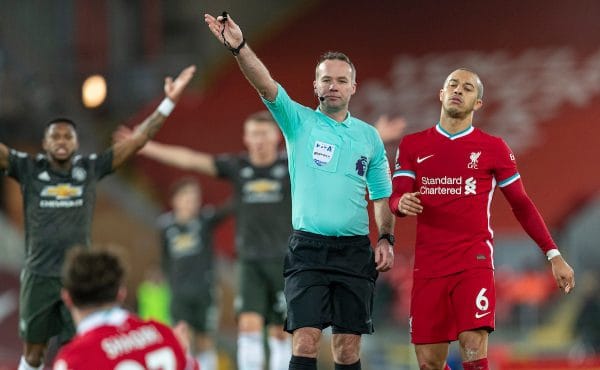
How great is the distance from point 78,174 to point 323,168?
2.57m

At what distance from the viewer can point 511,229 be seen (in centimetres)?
1988

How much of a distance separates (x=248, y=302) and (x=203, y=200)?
38.5ft

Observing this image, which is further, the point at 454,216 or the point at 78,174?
the point at 78,174

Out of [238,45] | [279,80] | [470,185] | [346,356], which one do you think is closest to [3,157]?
[238,45]

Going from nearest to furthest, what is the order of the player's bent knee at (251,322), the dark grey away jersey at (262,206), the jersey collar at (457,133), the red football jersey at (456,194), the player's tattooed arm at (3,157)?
the red football jersey at (456,194) < the jersey collar at (457,133) < the player's tattooed arm at (3,157) < the player's bent knee at (251,322) < the dark grey away jersey at (262,206)

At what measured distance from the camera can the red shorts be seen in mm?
6965

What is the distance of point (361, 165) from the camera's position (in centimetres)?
692

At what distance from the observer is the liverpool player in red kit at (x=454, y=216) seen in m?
7.08

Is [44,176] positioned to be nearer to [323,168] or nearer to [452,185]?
Result: [323,168]

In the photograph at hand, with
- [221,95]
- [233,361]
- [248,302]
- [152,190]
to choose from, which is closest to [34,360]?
[248,302]

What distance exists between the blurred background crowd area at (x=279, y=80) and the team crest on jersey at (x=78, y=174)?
992 centimetres

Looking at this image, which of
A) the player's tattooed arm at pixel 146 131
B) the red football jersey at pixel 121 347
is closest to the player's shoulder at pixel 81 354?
the red football jersey at pixel 121 347

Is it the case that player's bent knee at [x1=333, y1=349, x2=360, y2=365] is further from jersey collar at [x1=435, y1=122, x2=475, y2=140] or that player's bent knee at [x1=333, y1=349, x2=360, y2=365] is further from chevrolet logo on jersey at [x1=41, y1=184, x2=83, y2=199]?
chevrolet logo on jersey at [x1=41, y1=184, x2=83, y2=199]

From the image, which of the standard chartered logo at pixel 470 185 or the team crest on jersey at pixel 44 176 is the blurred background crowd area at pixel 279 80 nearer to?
the team crest on jersey at pixel 44 176
